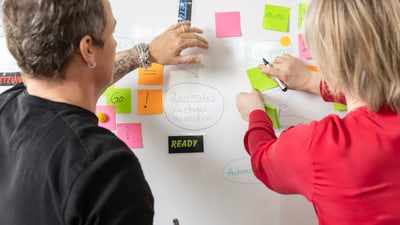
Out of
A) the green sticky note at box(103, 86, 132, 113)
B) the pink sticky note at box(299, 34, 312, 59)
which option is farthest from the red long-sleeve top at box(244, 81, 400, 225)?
the green sticky note at box(103, 86, 132, 113)

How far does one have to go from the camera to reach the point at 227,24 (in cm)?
106

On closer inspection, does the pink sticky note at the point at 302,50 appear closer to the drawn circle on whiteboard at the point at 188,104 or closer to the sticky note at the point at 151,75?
the drawn circle on whiteboard at the point at 188,104

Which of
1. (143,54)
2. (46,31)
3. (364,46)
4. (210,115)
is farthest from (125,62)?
(364,46)

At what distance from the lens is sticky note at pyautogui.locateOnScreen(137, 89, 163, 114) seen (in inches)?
41.6

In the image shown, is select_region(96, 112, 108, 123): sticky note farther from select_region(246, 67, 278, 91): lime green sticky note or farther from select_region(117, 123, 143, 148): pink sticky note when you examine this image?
select_region(246, 67, 278, 91): lime green sticky note

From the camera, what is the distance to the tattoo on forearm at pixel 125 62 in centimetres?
100

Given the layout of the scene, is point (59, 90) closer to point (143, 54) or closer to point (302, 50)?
point (143, 54)

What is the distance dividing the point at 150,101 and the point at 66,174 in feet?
1.59

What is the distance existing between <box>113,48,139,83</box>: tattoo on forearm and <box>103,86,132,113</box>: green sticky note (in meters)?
0.05

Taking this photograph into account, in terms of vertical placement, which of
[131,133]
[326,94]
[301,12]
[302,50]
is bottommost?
[131,133]

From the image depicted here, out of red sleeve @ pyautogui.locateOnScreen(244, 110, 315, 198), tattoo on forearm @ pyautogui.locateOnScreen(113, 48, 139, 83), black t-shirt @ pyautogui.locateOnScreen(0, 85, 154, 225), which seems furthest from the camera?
tattoo on forearm @ pyautogui.locateOnScreen(113, 48, 139, 83)

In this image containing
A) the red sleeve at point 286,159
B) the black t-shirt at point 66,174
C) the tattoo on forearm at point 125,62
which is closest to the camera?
the black t-shirt at point 66,174

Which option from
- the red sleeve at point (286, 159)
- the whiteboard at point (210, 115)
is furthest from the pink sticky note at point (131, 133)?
the red sleeve at point (286, 159)

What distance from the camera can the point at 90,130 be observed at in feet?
2.07
